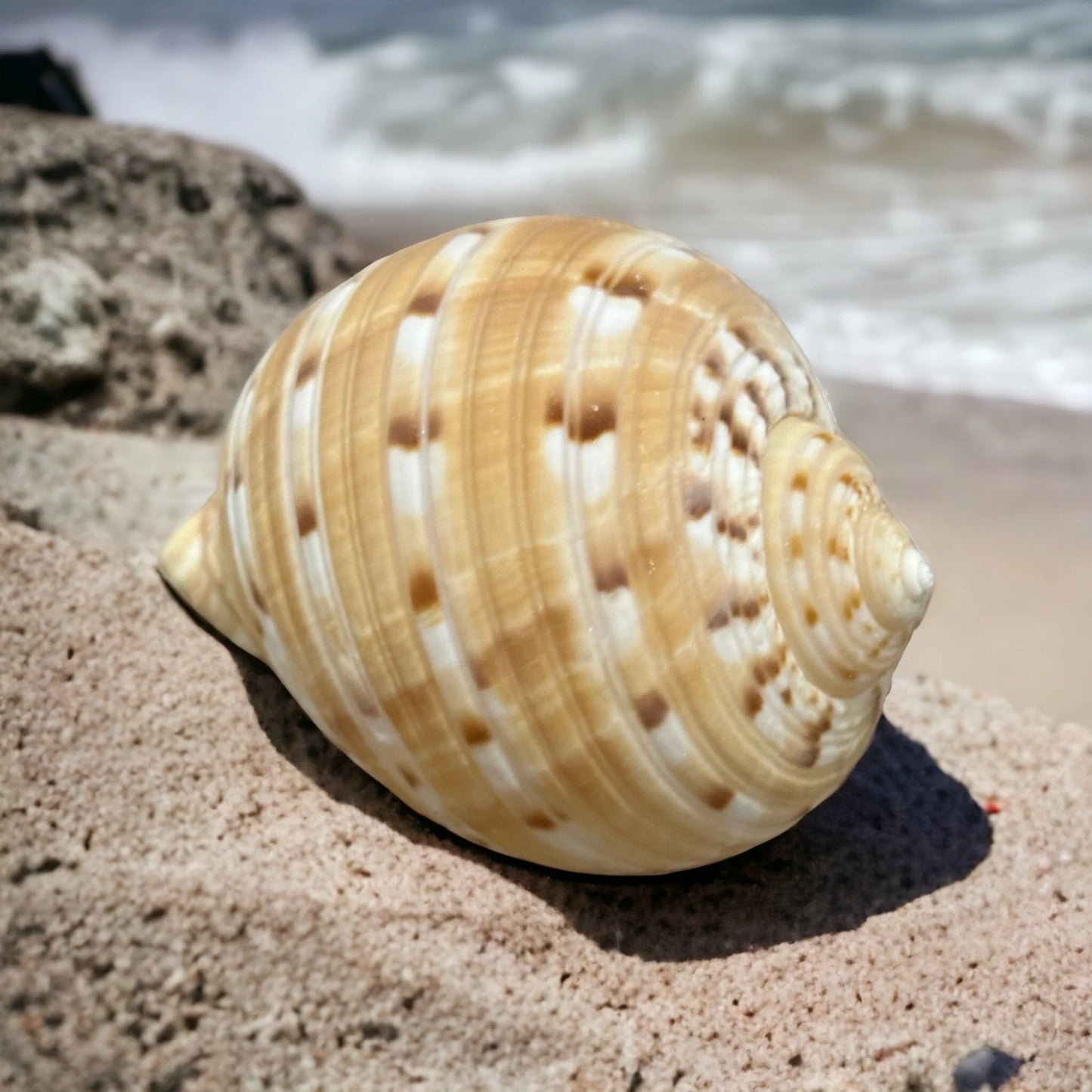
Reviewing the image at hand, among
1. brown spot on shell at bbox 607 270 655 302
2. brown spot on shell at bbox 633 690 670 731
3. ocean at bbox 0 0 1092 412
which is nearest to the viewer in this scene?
brown spot on shell at bbox 633 690 670 731

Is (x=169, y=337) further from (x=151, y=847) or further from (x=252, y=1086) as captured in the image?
(x=252, y=1086)

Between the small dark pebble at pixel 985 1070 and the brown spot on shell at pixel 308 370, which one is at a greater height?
the brown spot on shell at pixel 308 370

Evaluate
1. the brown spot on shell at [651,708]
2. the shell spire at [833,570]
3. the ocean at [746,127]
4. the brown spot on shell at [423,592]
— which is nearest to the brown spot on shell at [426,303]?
the brown spot on shell at [423,592]

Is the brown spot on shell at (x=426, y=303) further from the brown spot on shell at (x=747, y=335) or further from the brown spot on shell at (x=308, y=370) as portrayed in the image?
the brown spot on shell at (x=747, y=335)

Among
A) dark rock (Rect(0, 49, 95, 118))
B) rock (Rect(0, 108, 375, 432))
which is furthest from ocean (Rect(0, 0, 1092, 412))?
rock (Rect(0, 108, 375, 432))

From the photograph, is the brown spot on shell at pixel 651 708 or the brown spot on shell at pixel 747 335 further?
the brown spot on shell at pixel 747 335

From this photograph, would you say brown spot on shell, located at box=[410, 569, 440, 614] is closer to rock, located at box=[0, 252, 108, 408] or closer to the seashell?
the seashell
